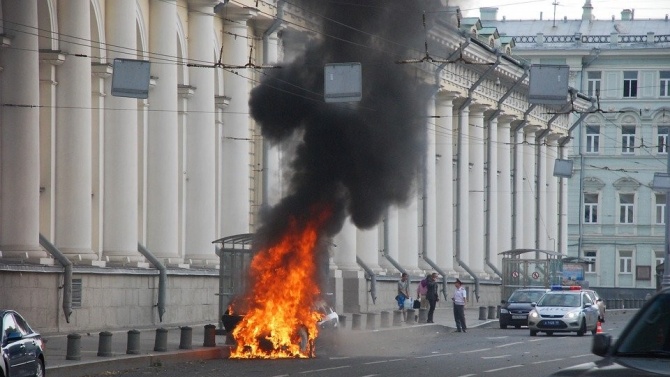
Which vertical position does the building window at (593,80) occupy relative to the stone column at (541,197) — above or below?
above

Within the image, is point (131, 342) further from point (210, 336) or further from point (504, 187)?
point (504, 187)

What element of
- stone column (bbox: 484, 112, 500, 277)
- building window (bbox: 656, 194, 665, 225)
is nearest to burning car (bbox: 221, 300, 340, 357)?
stone column (bbox: 484, 112, 500, 277)

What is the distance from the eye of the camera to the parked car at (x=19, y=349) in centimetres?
1769

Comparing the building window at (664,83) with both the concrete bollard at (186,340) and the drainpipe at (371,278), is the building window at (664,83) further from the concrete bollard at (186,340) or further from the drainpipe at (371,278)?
the concrete bollard at (186,340)

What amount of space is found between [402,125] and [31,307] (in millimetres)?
8375

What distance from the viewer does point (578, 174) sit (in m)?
95.1

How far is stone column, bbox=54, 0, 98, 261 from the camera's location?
34375mm

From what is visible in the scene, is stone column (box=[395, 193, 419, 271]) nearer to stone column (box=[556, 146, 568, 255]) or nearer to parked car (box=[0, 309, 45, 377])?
stone column (box=[556, 146, 568, 255])

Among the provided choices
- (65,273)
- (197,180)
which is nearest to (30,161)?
(65,273)

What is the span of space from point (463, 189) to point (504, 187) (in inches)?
308

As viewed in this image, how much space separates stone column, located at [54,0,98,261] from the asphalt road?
6.66m

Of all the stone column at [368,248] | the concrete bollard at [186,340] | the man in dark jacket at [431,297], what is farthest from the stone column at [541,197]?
Result: the concrete bollard at [186,340]

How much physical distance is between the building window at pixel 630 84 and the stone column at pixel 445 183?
3012 centimetres

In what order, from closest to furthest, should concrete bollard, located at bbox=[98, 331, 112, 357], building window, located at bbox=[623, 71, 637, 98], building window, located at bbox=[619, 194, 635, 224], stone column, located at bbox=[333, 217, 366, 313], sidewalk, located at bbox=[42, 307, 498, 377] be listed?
sidewalk, located at bbox=[42, 307, 498, 377]
concrete bollard, located at bbox=[98, 331, 112, 357]
stone column, located at bbox=[333, 217, 366, 313]
building window, located at bbox=[623, 71, 637, 98]
building window, located at bbox=[619, 194, 635, 224]
